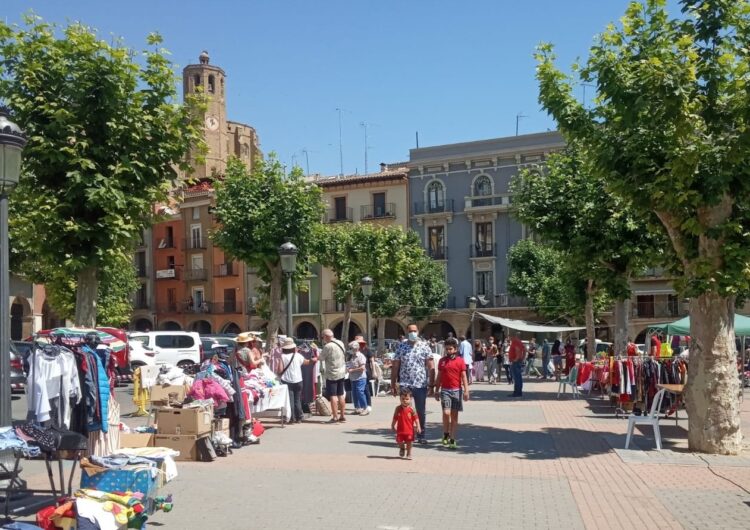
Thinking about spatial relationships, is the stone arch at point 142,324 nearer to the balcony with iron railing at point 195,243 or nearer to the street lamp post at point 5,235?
the balcony with iron railing at point 195,243

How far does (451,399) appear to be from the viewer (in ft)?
37.7

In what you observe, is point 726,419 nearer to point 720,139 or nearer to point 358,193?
point 720,139

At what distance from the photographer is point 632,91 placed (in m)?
10.8

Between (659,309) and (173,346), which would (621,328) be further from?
(659,309)

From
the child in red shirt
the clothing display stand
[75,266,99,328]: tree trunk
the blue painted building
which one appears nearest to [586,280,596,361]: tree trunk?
the child in red shirt

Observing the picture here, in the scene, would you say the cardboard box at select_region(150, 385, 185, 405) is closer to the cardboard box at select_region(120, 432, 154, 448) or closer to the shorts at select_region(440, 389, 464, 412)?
the cardboard box at select_region(120, 432, 154, 448)

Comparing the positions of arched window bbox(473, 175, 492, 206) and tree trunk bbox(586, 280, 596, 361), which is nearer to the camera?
tree trunk bbox(586, 280, 596, 361)

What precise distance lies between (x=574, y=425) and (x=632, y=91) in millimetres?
6667

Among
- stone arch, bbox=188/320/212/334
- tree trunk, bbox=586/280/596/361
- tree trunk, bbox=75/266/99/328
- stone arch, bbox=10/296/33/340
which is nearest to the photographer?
tree trunk, bbox=75/266/99/328

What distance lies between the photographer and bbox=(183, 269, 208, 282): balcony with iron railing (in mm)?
55781

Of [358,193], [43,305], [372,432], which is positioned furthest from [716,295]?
[43,305]

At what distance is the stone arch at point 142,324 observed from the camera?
193ft

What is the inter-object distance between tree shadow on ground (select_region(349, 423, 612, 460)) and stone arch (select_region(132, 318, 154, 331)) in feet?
158

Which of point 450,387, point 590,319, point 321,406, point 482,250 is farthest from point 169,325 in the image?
point 450,387
